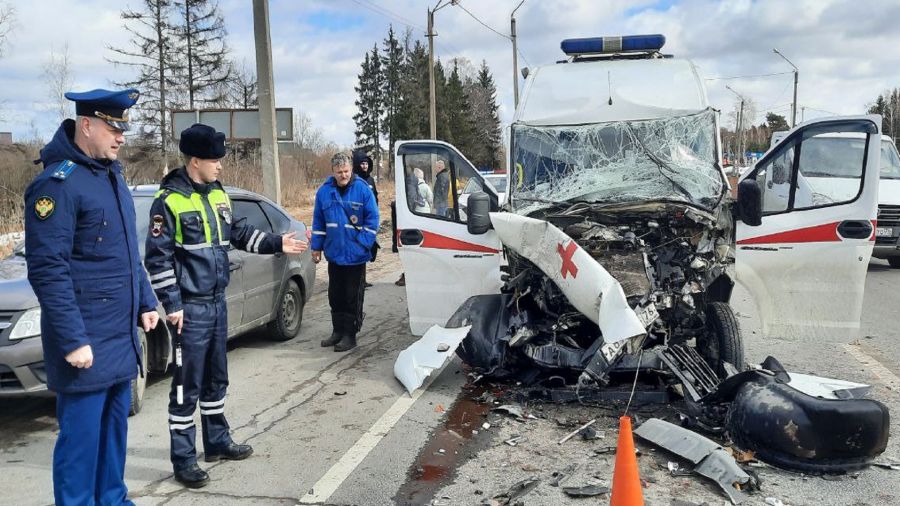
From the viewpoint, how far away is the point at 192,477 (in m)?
4.05

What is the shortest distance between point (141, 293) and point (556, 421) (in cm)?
284

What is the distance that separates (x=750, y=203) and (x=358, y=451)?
3.41 m

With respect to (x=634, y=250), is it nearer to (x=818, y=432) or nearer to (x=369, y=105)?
(x=818, y=432)

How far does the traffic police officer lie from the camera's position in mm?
4070

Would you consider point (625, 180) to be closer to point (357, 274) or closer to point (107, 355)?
point (357, 274)

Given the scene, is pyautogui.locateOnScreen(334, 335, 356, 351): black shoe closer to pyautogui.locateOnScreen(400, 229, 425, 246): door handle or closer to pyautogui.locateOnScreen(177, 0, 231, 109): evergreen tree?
pyautogui.locateOnScreen(400, 229, 425, 246): door handle

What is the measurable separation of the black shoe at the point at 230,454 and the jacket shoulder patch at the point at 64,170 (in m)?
2.04

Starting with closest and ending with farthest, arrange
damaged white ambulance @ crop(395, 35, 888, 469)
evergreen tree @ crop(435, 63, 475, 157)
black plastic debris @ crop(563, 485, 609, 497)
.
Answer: black plastic debris @ crop(563, 485, 609, 497) < damaged white ambulance @ crop(395, 35, 888, 469) < evergreen tree @ crop(435, 63, 475, 157)

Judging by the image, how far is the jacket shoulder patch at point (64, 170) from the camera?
313cm

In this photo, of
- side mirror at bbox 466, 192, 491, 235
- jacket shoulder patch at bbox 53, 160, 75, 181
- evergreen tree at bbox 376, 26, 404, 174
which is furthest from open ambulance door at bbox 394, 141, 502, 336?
evergreen tree at bbox 376, 26, 404, 174

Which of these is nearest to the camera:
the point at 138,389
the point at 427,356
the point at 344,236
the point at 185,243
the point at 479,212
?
the point at 185,243

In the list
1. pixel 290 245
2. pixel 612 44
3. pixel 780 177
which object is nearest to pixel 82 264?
pixel 290 245

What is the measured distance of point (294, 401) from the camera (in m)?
5.66

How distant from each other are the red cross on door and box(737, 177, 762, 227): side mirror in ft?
4.72
